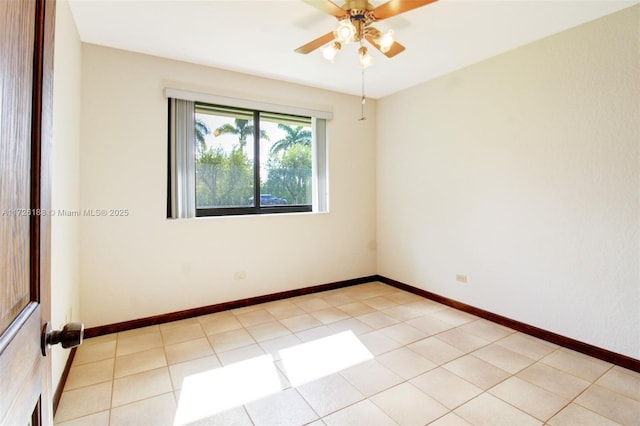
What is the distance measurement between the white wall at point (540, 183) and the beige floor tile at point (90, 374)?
10.4 feet

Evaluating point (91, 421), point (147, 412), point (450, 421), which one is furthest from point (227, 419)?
point (450, 421)

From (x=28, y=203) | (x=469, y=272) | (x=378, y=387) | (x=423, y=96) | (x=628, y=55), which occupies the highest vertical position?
(x=423, y=96)

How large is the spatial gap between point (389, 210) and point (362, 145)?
3.13ft

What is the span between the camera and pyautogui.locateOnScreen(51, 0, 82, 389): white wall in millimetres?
1877

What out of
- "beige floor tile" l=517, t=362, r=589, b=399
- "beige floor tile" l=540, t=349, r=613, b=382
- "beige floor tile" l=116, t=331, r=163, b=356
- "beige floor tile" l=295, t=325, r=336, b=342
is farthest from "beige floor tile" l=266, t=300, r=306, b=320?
"beige floor tile" l=540, t=349, r=613, b=382

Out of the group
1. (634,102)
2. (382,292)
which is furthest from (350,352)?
(634,102)

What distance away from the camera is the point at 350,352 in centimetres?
252

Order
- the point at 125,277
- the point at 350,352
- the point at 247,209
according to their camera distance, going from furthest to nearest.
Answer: the point at 247,209, the point at 125,277, the point at 350,352

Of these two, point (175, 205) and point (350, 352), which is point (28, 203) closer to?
point (350, 352)

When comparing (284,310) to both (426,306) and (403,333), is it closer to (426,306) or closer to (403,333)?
(403,333)

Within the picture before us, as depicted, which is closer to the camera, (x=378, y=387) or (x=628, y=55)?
(x=378, y=387)

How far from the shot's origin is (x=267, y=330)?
2.92 metres

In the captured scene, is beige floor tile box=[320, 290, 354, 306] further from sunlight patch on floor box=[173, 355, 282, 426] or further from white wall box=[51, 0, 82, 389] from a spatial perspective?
white wall box=[51, 0, 82, 389]

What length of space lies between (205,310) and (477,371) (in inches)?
98.6
